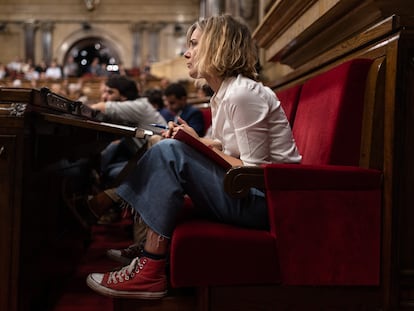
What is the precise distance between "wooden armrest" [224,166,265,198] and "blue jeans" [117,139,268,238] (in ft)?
0.18

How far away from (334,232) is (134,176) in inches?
23.8

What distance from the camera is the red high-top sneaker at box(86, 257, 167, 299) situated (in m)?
1.31

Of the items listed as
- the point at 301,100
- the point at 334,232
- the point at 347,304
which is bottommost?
the point at 347,304

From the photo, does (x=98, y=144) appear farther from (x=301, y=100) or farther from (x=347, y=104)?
(x=347, y=104)

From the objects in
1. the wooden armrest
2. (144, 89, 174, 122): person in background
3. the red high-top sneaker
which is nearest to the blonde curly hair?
the wooden armrest

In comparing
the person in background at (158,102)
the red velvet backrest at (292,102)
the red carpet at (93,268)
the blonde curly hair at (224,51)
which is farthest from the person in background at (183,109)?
the blonde curly hair at (224,51)

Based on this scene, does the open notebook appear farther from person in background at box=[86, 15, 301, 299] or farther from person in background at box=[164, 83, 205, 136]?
person in background at box=[164, 83, 205, 136]

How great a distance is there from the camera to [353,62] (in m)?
1.42

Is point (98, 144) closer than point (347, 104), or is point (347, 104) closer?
point (347, 104)

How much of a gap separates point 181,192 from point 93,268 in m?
1.04

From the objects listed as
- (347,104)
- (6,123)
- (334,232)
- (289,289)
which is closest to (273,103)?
(347,104)

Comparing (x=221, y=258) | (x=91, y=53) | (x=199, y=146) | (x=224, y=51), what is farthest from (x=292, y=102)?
(x=91, y=53)

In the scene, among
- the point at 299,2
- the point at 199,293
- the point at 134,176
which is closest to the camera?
the point at 199,293

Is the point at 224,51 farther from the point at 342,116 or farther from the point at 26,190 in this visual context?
the point at 26,190
